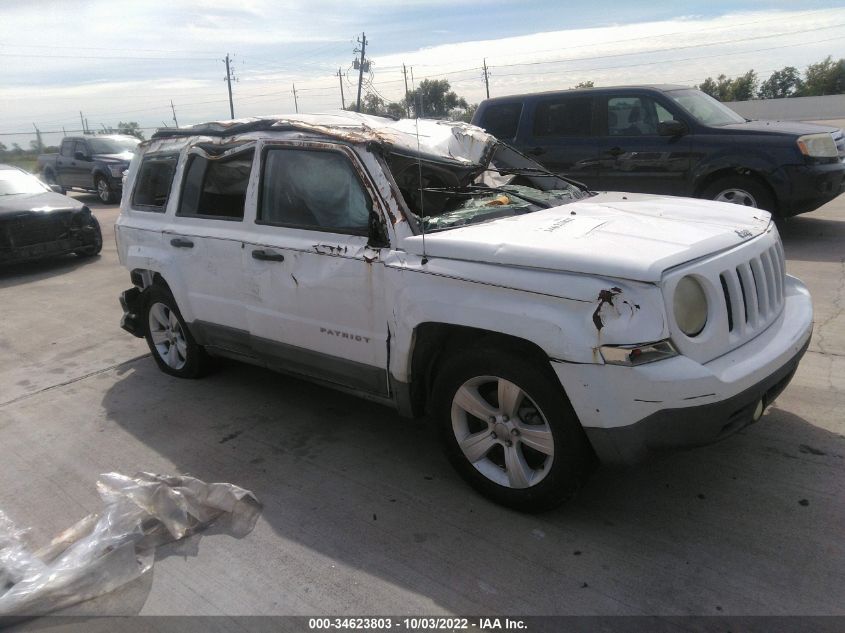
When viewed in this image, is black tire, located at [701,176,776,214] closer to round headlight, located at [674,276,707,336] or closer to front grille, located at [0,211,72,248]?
round headlight, located at [674,276,707,336]

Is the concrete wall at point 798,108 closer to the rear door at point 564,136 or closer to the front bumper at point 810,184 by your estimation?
the rear door at point 564,136

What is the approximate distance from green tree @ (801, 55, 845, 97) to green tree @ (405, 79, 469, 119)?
71987 mm

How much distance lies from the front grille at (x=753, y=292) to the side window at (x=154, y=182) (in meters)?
3.72

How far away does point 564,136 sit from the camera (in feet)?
29.4

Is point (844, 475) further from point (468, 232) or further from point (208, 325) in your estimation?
point (208, 325)

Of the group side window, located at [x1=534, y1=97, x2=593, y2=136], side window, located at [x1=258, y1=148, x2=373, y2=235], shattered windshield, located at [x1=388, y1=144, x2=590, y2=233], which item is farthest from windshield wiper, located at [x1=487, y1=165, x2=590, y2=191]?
side window, located at [x1=534, y1=97, x2=593, y2=136]

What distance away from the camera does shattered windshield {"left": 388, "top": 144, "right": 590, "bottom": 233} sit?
11.9 ft

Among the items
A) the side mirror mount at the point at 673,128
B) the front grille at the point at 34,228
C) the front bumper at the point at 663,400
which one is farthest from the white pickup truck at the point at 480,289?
the front grille at the point at 34,228

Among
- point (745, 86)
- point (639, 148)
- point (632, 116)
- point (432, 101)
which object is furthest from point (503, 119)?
point (745, 86)

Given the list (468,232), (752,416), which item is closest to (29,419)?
(468,232)

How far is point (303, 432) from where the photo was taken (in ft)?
13.7

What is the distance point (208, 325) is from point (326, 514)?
186 cm

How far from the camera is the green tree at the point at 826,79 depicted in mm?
64312

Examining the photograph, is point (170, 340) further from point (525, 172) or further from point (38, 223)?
point (38, 223)
